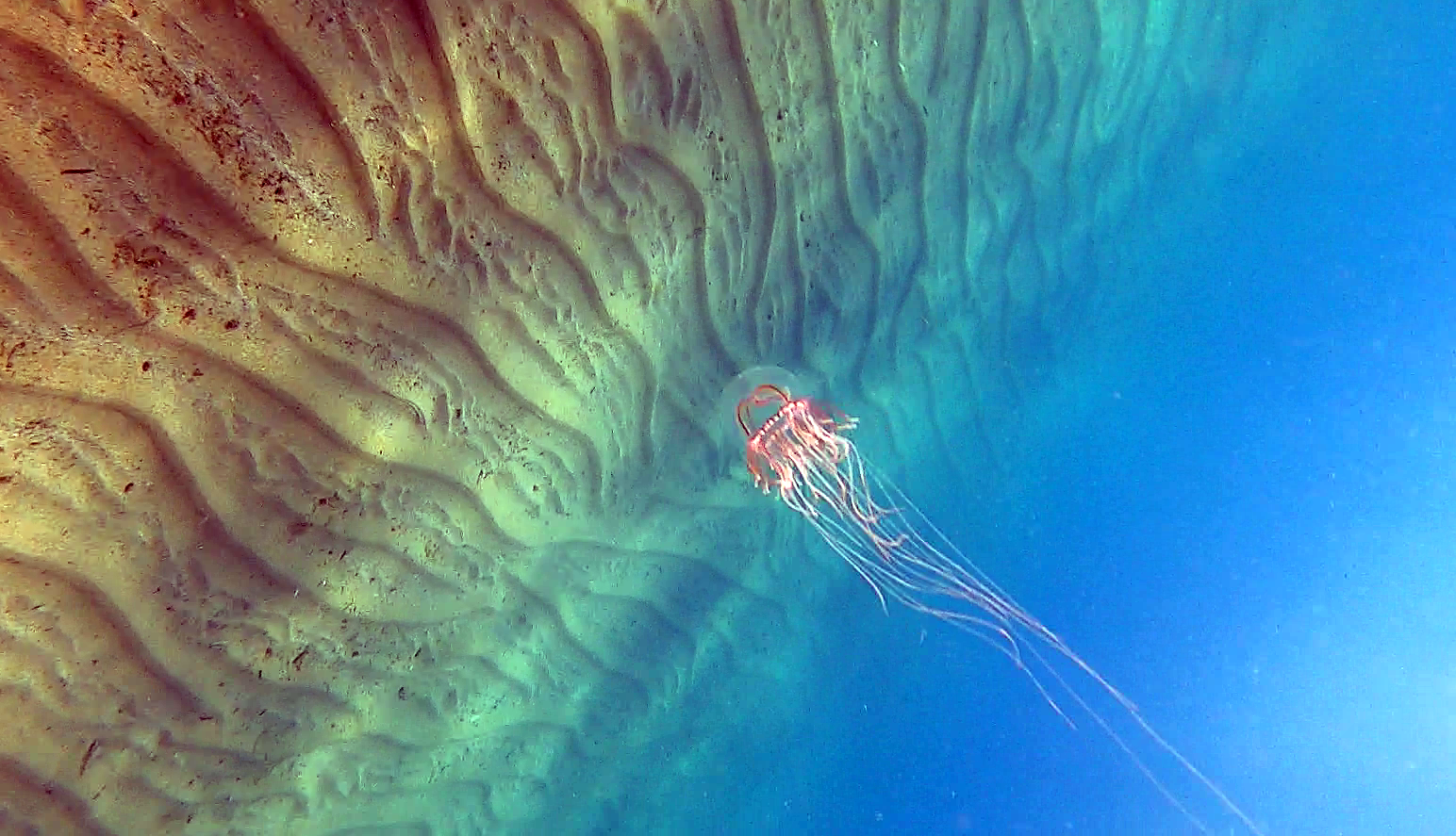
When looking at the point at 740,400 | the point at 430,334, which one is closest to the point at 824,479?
the point at 740,400

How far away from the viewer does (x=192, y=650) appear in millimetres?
2168

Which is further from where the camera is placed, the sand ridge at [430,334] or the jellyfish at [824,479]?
the jellyfish at [824,479]

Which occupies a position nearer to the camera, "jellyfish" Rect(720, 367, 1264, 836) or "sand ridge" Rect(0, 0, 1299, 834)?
"sand ridge" Rect(0, 0, 1299, 834)

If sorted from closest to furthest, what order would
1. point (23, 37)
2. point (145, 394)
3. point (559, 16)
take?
1. point (23, 37)
2. point (145, 394)
3. point (559, 16)

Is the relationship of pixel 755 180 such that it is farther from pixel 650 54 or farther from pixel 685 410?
pixel 685 410

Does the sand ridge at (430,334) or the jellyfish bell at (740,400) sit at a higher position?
→ the sand ridge at (430,334)

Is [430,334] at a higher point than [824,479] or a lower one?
higher

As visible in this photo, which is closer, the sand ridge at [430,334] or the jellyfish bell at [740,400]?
the sand ridge at [430,334]

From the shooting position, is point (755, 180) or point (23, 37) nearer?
Result: point (23, 37)

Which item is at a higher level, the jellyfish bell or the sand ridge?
the sand ridge

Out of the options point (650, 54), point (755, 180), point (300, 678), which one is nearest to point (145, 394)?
point (300, 678)

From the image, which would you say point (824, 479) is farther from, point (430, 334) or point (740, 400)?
point (430, 334)

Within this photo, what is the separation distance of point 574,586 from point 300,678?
1048 mm

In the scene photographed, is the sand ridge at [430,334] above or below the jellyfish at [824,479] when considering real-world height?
above
